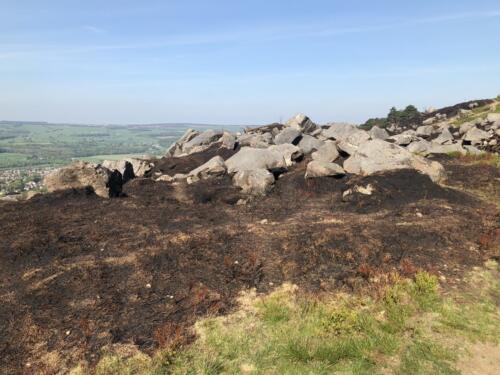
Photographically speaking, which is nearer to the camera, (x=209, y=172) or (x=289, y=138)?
(x=209, y=172)

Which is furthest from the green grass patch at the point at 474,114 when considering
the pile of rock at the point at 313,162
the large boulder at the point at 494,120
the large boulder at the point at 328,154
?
the large boulder at the point at 328,154

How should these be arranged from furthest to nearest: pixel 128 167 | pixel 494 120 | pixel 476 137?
pixel 494 120, pixel 476 137, pixel 128 167

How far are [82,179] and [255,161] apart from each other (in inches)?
431

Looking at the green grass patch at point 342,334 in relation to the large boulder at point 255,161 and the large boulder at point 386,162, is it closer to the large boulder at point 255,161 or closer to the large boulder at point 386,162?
the large boulder at point 386,162

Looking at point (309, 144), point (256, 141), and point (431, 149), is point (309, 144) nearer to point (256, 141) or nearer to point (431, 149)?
point (256, 141)

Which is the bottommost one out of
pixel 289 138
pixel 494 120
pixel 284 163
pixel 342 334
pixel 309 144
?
pixel 342 334

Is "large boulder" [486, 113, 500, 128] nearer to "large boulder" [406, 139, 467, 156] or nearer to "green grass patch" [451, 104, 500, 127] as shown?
"large boulder" [406, 139, 467, 156]

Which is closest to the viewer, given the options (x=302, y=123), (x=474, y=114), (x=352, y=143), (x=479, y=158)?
(x=352, y=143)

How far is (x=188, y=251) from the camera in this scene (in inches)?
503

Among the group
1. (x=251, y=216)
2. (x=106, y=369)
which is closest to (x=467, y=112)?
(x=251, y=216)

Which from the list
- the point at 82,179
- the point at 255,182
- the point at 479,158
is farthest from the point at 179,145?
the point at 479,158

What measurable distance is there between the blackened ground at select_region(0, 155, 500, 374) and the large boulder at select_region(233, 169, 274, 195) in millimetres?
850

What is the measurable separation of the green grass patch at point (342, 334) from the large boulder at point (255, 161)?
14.5 metres

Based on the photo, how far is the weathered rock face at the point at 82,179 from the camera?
69.0ft
